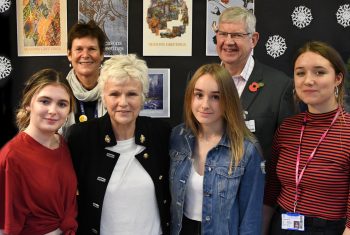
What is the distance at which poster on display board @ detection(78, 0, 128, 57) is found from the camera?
298cm

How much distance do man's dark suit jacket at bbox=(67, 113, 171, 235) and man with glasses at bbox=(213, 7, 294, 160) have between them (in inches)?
26.4

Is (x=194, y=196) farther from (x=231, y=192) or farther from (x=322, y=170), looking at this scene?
(x=322, y=170)

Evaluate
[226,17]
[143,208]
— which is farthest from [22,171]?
[226,17]

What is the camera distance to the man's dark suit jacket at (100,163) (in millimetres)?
1846

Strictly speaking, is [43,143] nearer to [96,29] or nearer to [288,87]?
[96,29]

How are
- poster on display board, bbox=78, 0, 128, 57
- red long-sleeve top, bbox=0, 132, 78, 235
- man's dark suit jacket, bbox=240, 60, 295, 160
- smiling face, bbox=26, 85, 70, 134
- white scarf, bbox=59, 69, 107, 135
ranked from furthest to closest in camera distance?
poster on display board, bbox=78, 0, 128, 57, white scarf, bbox=59, 69, 107, 135, man's dark suit jacket, bbox=240, 60, 295, 160, smiling face, bbox=26, 85, 70, 134, red long-sleeve top, bbox=0, 132, 78, 235

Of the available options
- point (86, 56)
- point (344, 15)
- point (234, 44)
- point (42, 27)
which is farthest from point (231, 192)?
point (42, 27)

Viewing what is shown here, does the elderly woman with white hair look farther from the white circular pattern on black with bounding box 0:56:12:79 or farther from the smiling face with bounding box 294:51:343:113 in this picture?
the white circular pattern on black with bounding box 0:56:12:79

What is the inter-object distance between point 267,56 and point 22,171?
2100 mm

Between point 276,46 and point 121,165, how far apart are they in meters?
1.75

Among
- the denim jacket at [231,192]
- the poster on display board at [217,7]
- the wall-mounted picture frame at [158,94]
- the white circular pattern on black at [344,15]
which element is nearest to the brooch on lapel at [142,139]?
the denim jacket at [231,192]

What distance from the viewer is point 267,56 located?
3055 mm

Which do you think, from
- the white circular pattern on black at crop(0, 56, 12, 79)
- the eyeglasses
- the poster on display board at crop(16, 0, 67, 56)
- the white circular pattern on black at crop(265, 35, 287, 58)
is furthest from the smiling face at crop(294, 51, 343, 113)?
the white circular pattern on black at crop(0, 56, 12, 79)

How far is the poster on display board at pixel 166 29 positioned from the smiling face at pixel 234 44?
0.59 metres
